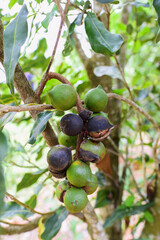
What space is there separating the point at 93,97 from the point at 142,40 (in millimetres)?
1353

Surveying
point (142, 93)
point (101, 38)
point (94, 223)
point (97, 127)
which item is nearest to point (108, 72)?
point (142, 93)

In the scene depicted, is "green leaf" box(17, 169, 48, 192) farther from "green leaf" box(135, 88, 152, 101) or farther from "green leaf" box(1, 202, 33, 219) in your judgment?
"green leaf" box(135, 88, 152, 101)

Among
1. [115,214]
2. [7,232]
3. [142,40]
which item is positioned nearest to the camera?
[7,232]

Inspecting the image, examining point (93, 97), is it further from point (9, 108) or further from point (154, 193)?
point (154, 193)

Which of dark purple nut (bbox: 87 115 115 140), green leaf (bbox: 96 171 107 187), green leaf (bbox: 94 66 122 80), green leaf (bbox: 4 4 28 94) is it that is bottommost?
green leaf (bbox: 96 171 107 187)

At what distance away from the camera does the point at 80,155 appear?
586 mm

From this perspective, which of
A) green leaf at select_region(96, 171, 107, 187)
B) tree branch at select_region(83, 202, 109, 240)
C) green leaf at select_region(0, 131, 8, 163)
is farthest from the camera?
green leaf at select_region(96, 171, 107, 187)

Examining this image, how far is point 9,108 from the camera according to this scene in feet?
1.63

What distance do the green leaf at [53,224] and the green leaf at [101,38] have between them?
2.38 ft

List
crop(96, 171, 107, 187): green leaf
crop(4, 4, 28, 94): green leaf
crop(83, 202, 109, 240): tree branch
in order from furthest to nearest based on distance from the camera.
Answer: crop(96, 171, 107, 187): green leaf, crop(83, 202, 109, 240): tree branch, crop(4, 4, 28, 94): green leaf

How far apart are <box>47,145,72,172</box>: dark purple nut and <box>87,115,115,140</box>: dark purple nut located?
0.08 meters

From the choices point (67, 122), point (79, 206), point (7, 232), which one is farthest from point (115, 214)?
point (67, 122)

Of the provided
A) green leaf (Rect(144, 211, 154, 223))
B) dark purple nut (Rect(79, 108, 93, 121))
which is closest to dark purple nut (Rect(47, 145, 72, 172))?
dark purple nut (Rect(79, 108, 93, 121))

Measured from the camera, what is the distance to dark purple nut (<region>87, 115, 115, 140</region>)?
554 millimetres
